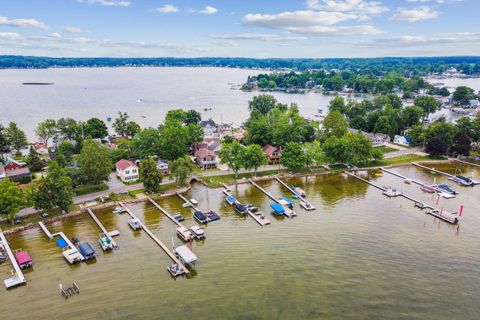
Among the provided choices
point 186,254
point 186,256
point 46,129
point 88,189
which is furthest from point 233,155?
point 46,129

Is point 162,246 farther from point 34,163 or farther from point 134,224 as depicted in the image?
point 34,163

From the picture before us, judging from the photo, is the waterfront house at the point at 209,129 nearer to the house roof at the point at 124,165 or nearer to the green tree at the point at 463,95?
the house roof at the point at 124,165

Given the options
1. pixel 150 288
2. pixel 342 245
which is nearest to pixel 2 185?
pixel 150 288

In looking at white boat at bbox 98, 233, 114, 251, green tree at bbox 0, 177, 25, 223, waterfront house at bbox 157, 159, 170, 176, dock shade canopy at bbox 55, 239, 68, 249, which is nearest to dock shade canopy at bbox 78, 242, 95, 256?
white boat at bbox 98, 233, 114, 251

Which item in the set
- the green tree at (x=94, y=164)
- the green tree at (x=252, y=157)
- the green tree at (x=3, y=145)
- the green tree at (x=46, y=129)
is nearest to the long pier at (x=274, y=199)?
the green tree at (x=252, y=157)

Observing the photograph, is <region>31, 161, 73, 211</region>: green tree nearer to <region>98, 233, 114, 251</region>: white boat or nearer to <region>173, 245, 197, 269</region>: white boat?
<region>98, 233, 114, 251</region>: white boat

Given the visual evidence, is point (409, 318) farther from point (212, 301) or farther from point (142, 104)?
point (142, 104)
